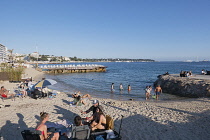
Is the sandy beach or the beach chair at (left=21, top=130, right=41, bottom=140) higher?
the beach chair at (left=21, top=130, right=41, bottom=140)

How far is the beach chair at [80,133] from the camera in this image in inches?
159

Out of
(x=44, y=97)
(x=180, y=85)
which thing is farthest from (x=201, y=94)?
(x=44, y=97)

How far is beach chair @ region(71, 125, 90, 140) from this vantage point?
4.03 m

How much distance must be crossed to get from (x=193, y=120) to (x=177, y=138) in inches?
90.6

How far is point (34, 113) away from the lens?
25.2ft

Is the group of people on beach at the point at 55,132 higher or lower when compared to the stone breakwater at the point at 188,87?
higher

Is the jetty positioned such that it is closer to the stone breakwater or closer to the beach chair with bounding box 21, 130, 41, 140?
the stone breakwater

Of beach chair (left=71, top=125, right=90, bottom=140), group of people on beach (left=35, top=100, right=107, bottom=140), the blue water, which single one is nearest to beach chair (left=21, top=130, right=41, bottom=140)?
group of people on beach (left=35, top=100, right=107, bottom=140)

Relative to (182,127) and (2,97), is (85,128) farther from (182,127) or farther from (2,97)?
(2,97)

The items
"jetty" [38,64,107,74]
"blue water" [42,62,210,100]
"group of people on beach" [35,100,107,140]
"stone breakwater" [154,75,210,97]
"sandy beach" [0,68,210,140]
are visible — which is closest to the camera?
"group of people on beach" [35,100,107,140]

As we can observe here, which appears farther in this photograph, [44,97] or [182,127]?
[44,97]

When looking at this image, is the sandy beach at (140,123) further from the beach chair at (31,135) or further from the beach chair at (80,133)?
the beach chair at (80,133)

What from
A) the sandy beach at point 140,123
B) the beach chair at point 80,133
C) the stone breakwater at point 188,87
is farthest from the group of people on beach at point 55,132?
the stone breakwater at point 188,87

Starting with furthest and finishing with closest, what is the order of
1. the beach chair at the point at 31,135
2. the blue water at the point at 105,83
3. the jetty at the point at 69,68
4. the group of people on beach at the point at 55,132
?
1. the jetty at the point at 69,68
2. the blue water at the point at 105,83
3. the group of people on beach at the point at 55,132
4. the beach chair at the point at 31,135
